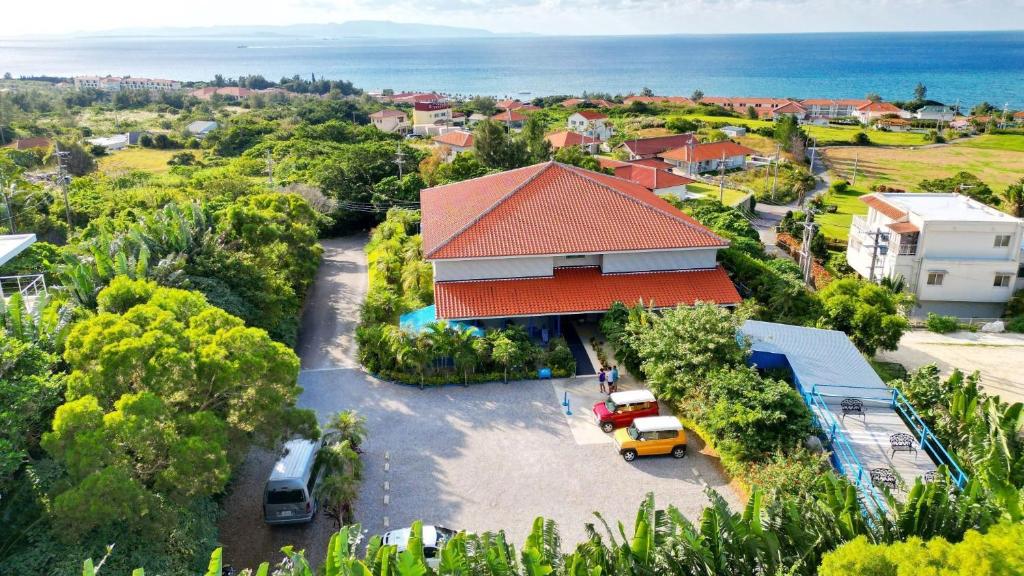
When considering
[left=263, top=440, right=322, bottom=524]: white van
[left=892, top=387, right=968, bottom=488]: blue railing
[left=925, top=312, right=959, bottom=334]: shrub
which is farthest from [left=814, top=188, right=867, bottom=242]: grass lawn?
[left=263, top=440, right=322, bottom=524]: white van

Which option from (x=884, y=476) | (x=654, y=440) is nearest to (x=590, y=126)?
(x=654, y=440)

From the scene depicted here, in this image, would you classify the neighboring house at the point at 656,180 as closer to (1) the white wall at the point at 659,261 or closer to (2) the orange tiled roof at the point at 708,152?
(2) the orange tiled roof at the point at 708,152

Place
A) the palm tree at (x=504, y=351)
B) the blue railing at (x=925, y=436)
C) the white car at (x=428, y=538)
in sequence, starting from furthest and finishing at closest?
1. the palm tree at (x=504, y=351)
2. the blue railing at (x=925, y=436)
3. the white car at (x=428, y=538)

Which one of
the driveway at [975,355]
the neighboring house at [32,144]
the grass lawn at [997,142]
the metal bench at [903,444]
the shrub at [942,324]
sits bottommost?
the driveway at [975,355]

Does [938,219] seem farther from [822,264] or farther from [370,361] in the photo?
[370,361]

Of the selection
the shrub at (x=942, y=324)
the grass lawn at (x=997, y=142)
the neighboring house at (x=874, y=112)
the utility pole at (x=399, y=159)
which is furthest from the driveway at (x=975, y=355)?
the neighboring house at (x=874, y=112)

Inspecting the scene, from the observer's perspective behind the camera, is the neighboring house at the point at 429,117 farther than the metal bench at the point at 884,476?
Yes
